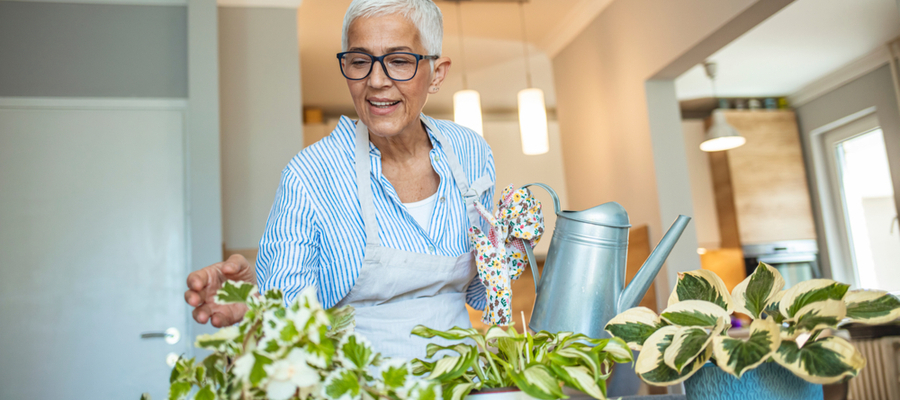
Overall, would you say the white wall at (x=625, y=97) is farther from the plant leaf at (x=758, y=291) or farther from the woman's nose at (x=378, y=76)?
the plant leaf at (x=758, y=291)

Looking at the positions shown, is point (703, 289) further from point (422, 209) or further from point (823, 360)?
point (422, 209)

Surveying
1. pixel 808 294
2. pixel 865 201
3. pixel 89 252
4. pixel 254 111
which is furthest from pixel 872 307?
pixel 865 201

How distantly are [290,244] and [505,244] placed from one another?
32cm

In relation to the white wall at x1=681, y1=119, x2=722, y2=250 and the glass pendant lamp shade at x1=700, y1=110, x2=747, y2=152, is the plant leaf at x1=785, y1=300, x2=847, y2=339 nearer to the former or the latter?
the glass pendant lamp shade at x1=700, y1=110, x2=747, y2=152

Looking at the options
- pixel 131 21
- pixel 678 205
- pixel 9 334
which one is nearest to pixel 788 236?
pixel 678 205

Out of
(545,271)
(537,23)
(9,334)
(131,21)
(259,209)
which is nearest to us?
(545,271)

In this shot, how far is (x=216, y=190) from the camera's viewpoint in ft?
8.91

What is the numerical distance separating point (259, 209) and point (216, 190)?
40cm

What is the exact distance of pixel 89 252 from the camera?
2691 mm

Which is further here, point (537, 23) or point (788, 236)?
point (788, 236)

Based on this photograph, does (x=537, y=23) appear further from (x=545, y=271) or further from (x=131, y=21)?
(x=545, y=271)

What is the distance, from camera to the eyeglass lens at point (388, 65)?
992 mm

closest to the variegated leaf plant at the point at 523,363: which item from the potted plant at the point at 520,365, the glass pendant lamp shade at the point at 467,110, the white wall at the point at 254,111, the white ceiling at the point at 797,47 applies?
the potted plant at the point at 520,365

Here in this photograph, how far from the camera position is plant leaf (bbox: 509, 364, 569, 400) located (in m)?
0.49
